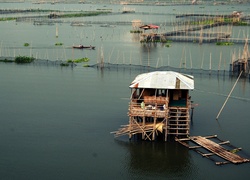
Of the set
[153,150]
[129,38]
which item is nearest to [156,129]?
[153,150]

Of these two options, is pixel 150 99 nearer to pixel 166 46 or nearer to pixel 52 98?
pixel 52 98

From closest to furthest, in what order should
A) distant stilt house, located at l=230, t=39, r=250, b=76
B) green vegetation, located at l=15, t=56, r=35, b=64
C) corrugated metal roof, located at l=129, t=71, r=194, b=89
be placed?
corrugated metal roof, located at l=129, t=71, r=194, b=89 → distant stilt house, located at l=230, t=39, r=250, b=76 → green vegetation, located at l=15, t=56, r=35, b=64

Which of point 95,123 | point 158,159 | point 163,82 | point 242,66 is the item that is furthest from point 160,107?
point 242,66

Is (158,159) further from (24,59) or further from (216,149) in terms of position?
(24,59)

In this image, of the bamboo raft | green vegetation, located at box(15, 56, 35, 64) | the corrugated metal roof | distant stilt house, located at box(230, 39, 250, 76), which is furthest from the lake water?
the corrugated metal roof

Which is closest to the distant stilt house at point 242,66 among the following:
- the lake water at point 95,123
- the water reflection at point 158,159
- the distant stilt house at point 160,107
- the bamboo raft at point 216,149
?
the lake water at point 95,123

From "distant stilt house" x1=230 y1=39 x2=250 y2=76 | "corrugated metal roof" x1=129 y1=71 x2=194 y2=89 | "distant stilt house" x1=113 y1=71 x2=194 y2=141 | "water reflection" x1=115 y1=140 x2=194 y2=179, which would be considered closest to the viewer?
"water reflection" x1=115 y1=140 x2=194 y2=179

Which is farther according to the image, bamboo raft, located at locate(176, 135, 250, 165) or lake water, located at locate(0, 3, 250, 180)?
bamboo raft, located at locate(176, 135, 250, 165)

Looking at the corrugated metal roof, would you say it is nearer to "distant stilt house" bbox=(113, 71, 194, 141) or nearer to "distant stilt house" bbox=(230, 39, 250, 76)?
"distant stilt house" bbox=(113, 71, 194, 141)
